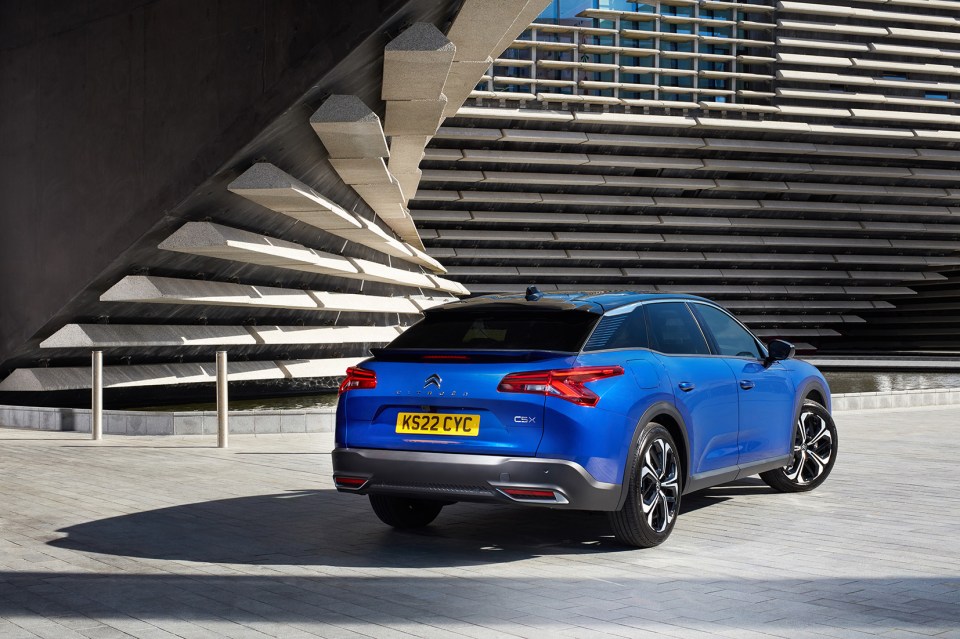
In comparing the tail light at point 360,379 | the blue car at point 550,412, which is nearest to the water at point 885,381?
the blue car at point 550,412

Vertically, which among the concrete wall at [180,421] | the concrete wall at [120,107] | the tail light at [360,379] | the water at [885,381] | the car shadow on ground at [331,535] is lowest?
the water at [885,381]

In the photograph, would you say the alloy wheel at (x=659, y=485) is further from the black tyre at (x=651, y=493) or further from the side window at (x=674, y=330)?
the side window at (x=674, y=330)

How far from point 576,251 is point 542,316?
4206 centimetres

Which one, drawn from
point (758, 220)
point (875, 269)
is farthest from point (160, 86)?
point (875, 269)

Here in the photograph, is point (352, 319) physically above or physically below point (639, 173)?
below

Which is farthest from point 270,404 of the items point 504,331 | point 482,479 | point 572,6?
point 572,6

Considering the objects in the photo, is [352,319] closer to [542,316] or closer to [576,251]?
[542,316]

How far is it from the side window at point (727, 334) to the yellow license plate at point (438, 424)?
7.57ft

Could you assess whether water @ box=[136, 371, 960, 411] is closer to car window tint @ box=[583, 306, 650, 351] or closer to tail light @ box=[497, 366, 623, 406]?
car window tint @ box=[583, 306, 650, 351]

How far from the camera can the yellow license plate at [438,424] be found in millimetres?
6086

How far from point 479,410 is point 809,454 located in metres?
3.75

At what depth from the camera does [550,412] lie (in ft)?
19.5

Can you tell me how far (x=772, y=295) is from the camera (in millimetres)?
51688

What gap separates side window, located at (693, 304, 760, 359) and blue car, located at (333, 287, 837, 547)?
234 mm
